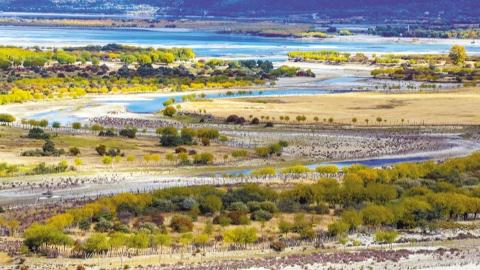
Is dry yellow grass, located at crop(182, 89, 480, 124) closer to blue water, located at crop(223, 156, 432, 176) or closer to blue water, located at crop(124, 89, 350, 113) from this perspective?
blue water, located at crop(124, 89, 350, 113)

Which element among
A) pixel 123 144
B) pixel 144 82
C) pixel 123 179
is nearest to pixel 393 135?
pixel 123 144

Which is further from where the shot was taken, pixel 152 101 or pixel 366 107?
pixel 152 101

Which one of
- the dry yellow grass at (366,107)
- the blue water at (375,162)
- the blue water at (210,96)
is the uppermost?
the blue water at (375,162)

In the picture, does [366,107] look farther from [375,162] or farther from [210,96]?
[375,162]

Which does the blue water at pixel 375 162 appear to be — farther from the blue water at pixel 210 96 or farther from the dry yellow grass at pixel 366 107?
the blue water at pixel 210 96

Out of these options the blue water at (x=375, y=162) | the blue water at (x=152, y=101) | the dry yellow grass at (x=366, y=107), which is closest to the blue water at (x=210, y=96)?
the blue water at (x=152, y=101)

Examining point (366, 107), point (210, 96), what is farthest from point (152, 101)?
point (366, 107)

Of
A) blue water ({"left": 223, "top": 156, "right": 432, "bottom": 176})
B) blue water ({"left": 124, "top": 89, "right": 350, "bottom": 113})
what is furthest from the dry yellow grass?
blue water ({"left": 223, "top": 156, "right": 432, "bottom": 176})

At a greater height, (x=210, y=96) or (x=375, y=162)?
(x=375, y=162)
